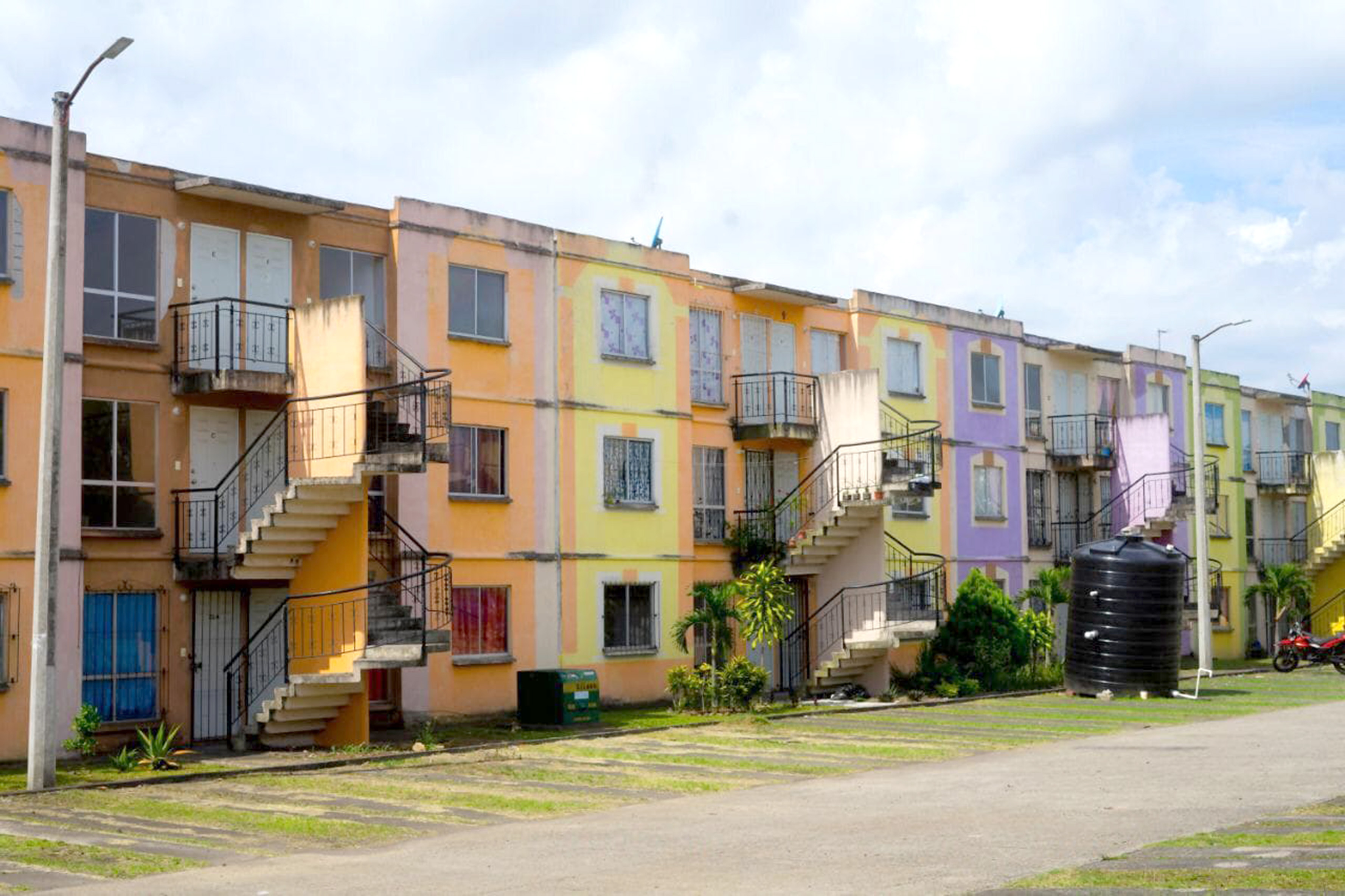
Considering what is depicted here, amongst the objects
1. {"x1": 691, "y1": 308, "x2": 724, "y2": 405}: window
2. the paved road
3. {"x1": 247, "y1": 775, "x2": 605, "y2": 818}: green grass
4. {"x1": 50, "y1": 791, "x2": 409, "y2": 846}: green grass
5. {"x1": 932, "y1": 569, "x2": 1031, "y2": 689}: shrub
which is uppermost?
{"x1": 691, "y1": 308, "x2": 724, "y2": 405}: window

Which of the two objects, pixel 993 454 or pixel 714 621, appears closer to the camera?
pixel 714 621

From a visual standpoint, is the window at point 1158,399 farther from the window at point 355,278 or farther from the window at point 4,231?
the window at point 4,231

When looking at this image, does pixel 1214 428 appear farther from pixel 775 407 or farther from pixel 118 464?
pixel 118 464

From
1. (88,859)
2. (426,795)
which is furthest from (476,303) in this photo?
(88,859)

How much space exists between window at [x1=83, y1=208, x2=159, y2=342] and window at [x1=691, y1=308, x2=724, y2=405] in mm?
12847

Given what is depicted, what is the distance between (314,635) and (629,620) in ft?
28.8

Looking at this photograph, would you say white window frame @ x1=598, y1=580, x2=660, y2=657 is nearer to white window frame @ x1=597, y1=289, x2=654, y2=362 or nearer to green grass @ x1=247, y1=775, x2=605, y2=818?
white window frame @ x1=597, y1=289, x2=654, y2=362

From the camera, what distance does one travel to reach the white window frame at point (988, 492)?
1689 inches

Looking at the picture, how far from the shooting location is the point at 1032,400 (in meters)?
45.8

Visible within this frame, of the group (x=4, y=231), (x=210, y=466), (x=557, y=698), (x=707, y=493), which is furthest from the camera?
(x=707, y=493)

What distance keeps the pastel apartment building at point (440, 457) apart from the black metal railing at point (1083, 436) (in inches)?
29.7

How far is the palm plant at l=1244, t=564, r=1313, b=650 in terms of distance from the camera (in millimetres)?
52625

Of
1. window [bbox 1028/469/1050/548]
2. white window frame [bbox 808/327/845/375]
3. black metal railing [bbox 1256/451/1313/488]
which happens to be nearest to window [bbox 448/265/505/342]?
white window frame [bbox 808/327/845/375]

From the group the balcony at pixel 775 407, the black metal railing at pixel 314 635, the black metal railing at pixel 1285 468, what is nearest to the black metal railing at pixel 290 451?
the black metal railing at pixel 314 635
